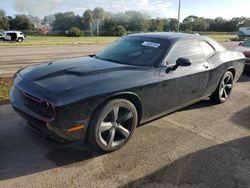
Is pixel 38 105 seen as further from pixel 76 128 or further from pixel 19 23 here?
pixel 19 23

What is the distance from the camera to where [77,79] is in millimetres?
3375

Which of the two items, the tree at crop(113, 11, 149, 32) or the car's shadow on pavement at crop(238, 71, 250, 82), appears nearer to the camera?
the car's shadow on pavement at crop(238, 71, 250, 82)

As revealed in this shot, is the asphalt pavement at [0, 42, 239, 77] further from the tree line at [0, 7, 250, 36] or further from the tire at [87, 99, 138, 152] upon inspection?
the tree line at [0, 7, 250, 36]

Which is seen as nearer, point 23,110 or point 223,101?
point 23,110

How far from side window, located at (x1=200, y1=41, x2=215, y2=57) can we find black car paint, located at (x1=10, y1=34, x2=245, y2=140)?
21 centimetres

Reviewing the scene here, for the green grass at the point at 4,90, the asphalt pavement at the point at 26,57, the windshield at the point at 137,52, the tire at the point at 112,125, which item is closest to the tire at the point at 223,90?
the windshield at the point at 137,52

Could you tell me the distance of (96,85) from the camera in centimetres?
331

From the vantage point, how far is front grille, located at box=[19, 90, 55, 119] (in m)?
3.08

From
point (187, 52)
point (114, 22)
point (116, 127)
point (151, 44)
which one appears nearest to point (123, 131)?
point (116, 127)

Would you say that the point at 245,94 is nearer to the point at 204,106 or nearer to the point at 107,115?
the point at 204,106

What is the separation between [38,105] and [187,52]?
270 cm

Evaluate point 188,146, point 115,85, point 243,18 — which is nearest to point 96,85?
point 115,85

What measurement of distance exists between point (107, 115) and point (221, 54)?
3.17 metres

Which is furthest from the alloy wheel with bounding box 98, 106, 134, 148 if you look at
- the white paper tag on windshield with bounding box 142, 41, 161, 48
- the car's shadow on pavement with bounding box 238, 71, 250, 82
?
the car's shadow on pavement with bounding box 238, 71, 250, 82
